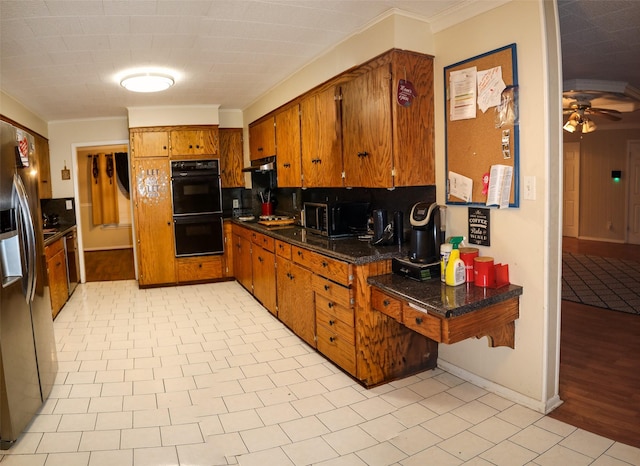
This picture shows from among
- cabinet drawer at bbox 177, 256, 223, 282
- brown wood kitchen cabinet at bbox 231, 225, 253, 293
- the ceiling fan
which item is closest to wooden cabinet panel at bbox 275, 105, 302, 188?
brown wood kitchen cabinet at bbox 231, 225, 253, 293

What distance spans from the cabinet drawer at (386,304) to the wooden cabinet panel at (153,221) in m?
3.86

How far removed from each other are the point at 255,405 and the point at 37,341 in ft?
4.61

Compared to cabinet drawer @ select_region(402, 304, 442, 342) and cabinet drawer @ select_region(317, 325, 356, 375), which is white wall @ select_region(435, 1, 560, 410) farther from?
cabinet drawer @ select_region(317, 325, 356, 375)

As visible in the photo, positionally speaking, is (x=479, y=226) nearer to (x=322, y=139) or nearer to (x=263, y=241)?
(x=322, y=139)

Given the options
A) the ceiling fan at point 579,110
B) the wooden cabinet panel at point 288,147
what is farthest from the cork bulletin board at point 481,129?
the ceiling fan at point 579,110

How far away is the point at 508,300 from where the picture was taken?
244 centimetres

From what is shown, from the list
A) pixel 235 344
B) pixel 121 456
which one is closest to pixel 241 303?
pixel 235 344

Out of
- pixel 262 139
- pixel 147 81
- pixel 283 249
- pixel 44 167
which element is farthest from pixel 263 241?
pixel 44 167

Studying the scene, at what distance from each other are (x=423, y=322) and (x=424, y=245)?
1.80 ft

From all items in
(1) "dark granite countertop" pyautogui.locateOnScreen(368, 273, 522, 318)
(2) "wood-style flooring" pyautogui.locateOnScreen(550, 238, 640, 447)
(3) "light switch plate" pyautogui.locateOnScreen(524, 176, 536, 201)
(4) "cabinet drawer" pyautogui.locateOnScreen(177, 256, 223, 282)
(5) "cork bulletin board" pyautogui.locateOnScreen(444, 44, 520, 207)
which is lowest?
(2) "wood-style flooring" pyautogui.locateOnScreen(550, 238, 640, 447)

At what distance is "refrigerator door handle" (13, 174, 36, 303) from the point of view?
8.02 ft

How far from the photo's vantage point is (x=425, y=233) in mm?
2674

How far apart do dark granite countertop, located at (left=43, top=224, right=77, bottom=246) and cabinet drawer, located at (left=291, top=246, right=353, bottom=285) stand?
2.77 metres

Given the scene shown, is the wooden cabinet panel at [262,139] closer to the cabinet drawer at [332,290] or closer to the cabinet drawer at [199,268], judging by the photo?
the cabinet drawer at [199,268]
